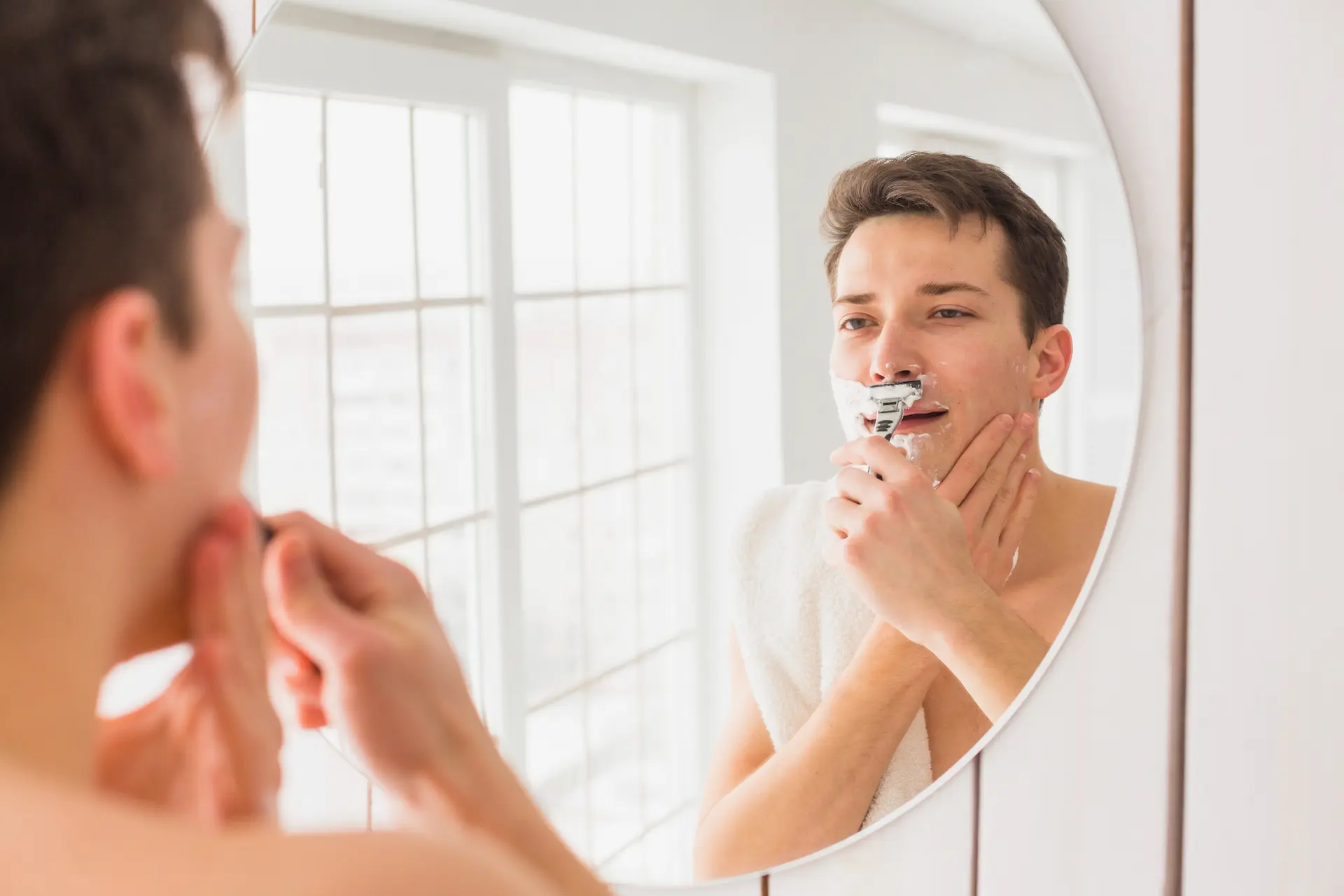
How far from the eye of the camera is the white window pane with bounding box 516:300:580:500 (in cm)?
65

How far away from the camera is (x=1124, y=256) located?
1.86 feet

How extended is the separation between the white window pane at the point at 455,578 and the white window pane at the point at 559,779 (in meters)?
0.07

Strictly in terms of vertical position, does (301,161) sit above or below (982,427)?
above

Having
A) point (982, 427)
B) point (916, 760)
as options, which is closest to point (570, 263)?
point (982, 427)

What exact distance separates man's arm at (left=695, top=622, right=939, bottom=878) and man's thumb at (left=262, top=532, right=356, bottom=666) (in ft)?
0.92

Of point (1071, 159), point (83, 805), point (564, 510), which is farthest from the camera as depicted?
point (564, 510)

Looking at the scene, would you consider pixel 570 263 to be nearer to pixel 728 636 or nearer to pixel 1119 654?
pixel 728 636

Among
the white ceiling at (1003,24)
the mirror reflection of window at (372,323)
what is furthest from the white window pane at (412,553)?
the white ceiling at (1003,24)

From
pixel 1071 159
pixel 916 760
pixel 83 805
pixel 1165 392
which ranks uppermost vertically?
pixel 1071 159

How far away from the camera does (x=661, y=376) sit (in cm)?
64

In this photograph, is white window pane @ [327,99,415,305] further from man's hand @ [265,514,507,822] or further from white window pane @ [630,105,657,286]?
man's hand @ [265,514,507,822]

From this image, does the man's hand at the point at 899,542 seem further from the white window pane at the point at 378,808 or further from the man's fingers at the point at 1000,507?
the white window pane at the point at 378,808

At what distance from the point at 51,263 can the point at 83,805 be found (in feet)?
0.50

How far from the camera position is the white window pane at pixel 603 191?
0.63 m
